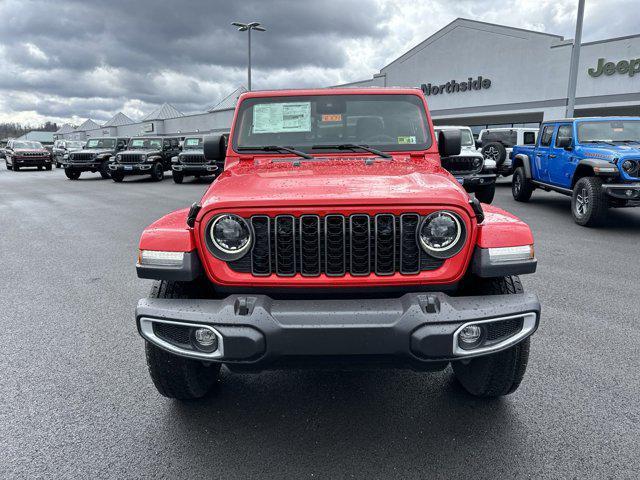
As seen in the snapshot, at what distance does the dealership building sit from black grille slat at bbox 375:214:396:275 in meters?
Answer: 25.4

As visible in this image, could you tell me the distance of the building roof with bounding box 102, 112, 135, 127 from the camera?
6956 centimetres

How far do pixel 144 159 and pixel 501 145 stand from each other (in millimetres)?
13765

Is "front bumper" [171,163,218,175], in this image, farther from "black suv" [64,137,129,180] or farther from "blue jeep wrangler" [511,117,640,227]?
"blue jeep wrangler" [511,117,640,227]

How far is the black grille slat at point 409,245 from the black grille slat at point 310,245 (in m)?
0.40

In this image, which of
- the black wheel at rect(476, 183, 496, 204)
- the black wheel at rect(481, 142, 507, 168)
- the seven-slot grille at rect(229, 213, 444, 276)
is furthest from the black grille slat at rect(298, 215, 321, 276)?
the black wheel at rect(481, 142, 507, 168)

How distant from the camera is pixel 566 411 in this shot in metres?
2.73

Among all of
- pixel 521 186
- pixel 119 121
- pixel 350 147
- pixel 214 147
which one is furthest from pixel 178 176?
pixel 119 121

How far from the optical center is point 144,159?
1981 cm

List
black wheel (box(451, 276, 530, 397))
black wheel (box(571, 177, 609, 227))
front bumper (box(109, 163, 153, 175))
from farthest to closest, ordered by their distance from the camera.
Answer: front bumper (box(109, 163, 153, 175)), black wheel (box(571, 177, 609, 227)), black wheel (box(451, 276, 530, 397))

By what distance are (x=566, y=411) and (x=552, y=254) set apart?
439cm

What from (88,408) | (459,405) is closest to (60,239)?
(88,408)

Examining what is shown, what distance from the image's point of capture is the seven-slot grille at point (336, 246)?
90.7 inches

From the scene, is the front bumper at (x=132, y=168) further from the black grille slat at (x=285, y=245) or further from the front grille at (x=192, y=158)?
the black grille slat at (x=285, y=245)

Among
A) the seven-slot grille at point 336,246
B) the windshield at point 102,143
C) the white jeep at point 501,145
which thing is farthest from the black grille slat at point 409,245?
the windshield at point 102,143
